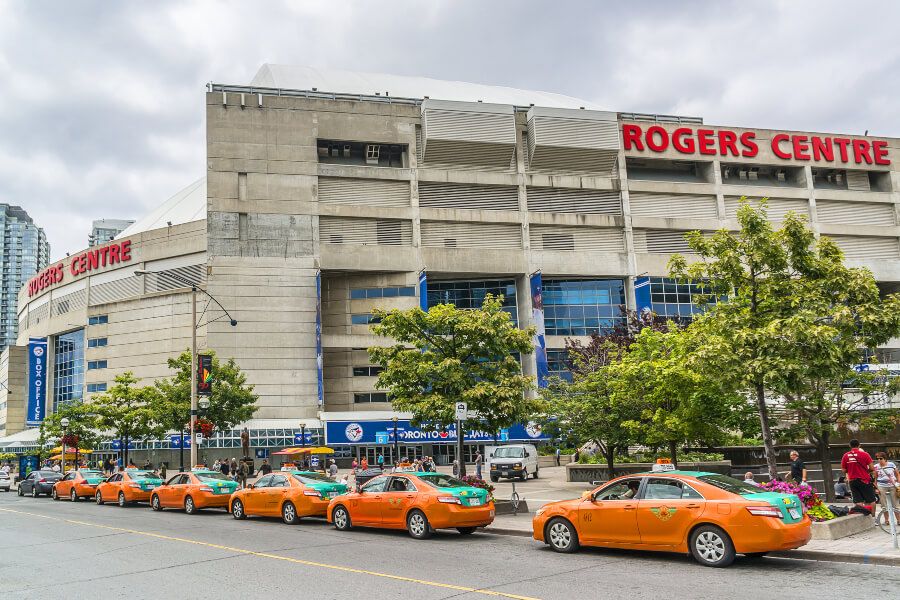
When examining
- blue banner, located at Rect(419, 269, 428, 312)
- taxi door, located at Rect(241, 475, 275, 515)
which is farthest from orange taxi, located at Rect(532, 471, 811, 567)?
blue banner, located at Rect(419, 269, 428, 312)

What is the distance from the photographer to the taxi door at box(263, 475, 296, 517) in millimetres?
19219

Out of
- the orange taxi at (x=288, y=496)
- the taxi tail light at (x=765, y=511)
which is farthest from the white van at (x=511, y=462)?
the taxi tail light at (x=765, y=511)

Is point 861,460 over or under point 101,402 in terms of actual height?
under

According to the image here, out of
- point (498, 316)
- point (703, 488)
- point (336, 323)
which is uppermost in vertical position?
point (336, 323)

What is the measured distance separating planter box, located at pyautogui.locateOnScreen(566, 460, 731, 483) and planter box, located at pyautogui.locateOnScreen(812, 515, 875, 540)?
12.1m

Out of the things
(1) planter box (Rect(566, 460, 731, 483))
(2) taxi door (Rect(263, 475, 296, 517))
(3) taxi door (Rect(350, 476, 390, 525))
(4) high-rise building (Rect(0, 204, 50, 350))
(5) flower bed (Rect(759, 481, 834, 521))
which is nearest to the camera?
(5) flower bed (Rect(759, 481, 834, 521))

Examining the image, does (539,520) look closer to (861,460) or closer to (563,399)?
(861,460)

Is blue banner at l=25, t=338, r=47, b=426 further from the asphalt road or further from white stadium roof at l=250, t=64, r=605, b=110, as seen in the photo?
the asphalt road

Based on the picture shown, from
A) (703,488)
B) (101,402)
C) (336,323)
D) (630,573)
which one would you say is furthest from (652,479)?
(336,323)

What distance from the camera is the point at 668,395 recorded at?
22.7 m

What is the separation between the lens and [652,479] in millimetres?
11945

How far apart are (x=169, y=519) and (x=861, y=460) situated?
1822 centimetres

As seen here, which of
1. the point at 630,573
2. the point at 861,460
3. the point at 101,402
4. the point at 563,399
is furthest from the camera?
the point at 101,402

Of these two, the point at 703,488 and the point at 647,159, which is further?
the point at 647,159
